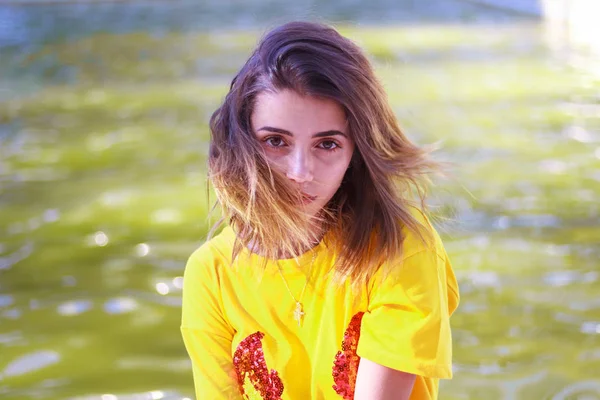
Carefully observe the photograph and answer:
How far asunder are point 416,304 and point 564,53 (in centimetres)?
618

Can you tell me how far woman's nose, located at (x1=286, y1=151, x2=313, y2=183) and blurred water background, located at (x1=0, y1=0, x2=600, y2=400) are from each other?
37 cm

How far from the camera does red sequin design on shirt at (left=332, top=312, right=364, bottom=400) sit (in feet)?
4.53

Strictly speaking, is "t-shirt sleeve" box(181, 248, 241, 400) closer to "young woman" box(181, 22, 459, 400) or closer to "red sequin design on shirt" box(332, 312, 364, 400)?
A: "young woman" box(181, 22, 459, 400)

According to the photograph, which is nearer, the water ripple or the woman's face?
the woman's face

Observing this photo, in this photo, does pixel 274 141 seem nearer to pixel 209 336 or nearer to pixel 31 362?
pixel 209 336

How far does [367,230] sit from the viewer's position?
138 cm

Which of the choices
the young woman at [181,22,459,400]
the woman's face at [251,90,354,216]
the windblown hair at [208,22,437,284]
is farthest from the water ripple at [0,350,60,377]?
the woman's face at [251,90,354,216]

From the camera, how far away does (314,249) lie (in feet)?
4.60

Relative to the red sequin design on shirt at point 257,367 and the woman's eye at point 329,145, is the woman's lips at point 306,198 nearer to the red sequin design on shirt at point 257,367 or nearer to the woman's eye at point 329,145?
the woman's eye at point 329,145

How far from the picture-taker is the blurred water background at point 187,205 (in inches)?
91.8

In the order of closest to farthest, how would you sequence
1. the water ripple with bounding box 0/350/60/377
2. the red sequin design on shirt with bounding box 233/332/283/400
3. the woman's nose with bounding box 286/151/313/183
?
the woman's nose with bounding box 286/151/313/183
the red sequin design on shirt with bounding box 233/332/283/400
the water ripple with bounding box 0/350/60/377

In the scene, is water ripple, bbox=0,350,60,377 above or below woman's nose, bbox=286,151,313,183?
above

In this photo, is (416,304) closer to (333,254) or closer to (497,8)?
(333,254)

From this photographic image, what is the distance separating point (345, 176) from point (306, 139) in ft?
0.54
